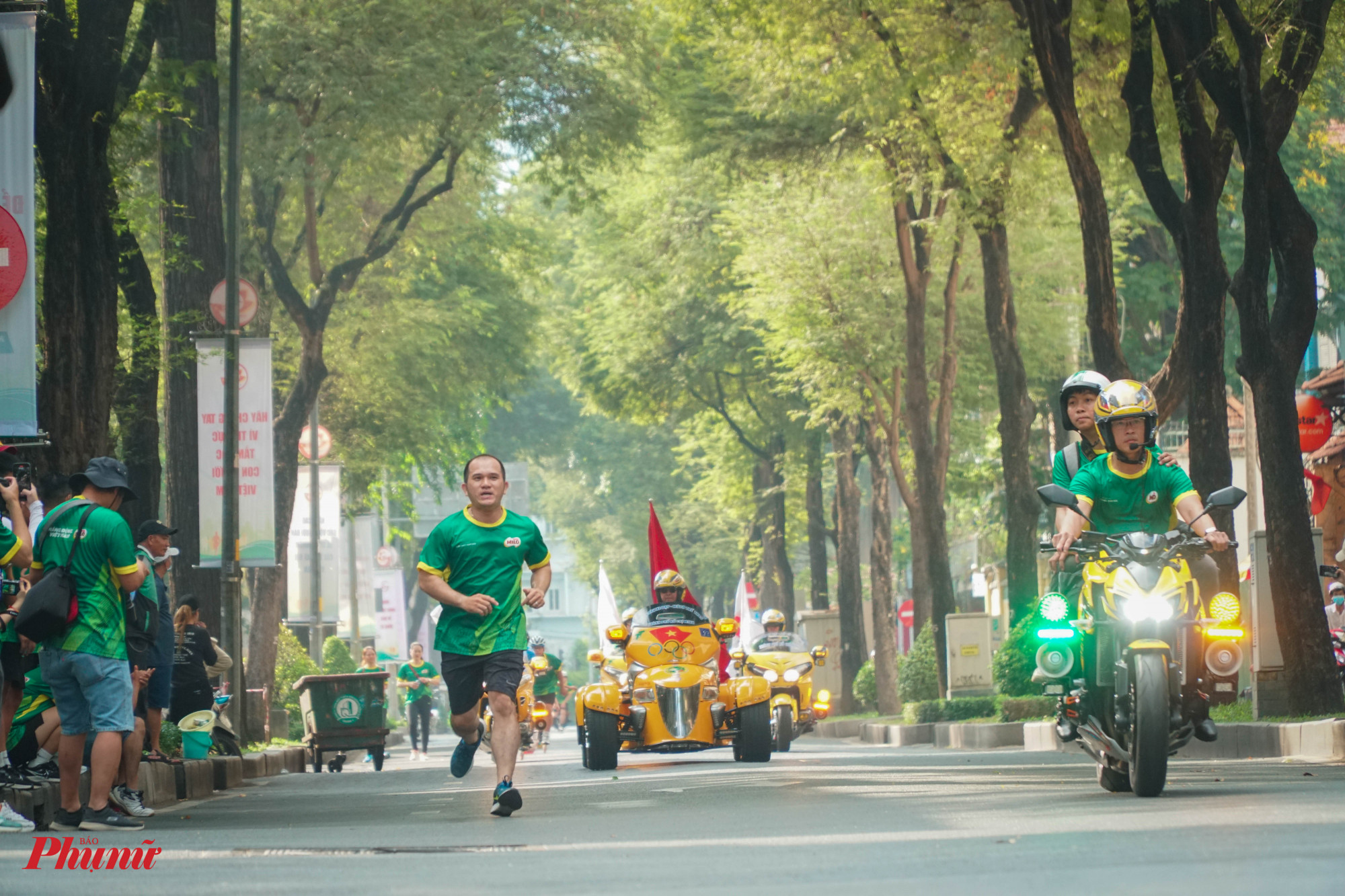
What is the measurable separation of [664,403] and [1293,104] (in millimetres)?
31619

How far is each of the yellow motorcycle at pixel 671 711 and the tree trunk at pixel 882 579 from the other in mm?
20091

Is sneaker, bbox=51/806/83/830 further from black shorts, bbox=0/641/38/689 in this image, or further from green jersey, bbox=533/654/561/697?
green jersey, bbox=533/654/561/697

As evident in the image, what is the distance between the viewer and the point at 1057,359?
1501 inches

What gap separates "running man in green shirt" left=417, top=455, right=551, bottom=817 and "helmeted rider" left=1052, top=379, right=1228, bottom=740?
2967 millimetres

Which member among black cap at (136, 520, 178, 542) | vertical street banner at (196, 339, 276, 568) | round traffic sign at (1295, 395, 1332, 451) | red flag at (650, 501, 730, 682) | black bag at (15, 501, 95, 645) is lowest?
black bag at (15, 501, 95, 645)

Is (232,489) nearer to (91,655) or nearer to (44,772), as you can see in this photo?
(44,772)

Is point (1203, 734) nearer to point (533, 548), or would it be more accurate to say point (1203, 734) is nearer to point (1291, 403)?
point (533, 548)

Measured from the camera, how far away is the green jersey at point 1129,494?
10875mm

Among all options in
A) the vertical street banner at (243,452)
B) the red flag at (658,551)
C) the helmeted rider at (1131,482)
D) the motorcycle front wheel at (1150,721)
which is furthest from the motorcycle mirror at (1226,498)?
the red flag at (658,551)

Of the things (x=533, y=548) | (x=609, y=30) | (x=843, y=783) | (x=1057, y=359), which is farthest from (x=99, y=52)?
(x=1057, y=359)

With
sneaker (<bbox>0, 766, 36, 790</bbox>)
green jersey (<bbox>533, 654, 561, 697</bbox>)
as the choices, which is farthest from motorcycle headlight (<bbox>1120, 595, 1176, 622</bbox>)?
green jersey (<bbox>533, 654, 561, 697</bbox>)

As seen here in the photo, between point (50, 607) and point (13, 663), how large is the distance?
1.09 m

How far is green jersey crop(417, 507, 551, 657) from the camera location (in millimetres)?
11789

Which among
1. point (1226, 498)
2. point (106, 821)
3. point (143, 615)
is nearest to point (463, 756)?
point (143, 615)
